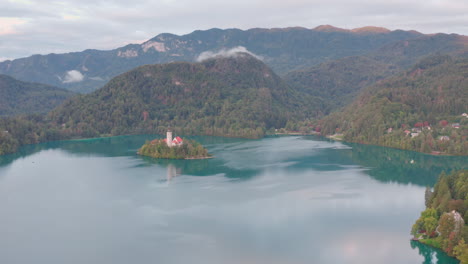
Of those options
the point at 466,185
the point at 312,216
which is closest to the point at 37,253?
the point at 312,216

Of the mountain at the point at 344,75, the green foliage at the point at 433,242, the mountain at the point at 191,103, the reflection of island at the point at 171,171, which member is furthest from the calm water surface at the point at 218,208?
the mountain at the point at 344,75

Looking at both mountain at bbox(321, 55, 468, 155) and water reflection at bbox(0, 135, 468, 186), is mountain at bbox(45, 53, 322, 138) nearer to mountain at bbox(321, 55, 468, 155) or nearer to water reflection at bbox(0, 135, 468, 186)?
water reflection at bbox(0, 135, 468, 186)

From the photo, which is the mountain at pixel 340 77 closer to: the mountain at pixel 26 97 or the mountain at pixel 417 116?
the mountain at pixel 417 116

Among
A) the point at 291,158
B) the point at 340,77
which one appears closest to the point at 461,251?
the point at 291,158

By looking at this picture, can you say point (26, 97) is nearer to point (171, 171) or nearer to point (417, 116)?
point (171, 171)

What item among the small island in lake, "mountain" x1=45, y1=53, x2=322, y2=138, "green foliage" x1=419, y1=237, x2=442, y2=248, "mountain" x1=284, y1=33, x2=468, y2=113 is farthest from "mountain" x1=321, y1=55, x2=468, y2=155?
"mountain" x1=284, y1=33, x2=468, y2=113

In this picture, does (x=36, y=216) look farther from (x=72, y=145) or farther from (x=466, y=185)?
(x=72, y=145)
